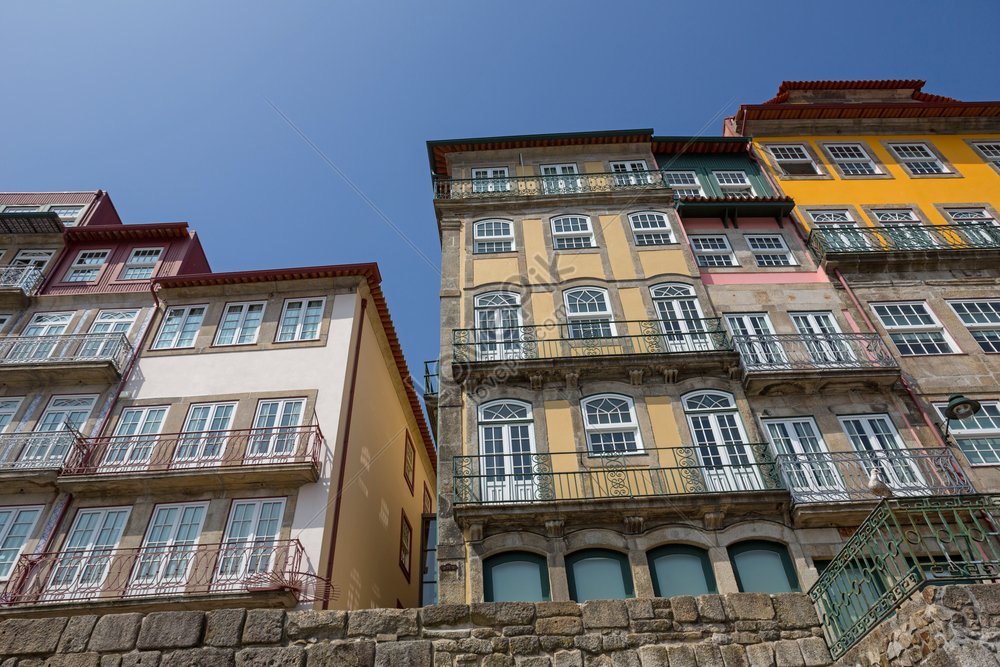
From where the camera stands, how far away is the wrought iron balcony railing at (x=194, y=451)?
13.4 metres

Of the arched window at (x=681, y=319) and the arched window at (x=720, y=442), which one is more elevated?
the arched window at (x=681, y=319)

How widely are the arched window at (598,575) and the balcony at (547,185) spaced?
34.8ft

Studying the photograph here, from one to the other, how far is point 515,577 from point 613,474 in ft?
8.92

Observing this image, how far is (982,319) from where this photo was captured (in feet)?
50.6

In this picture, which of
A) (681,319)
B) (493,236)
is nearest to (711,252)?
(681,319)

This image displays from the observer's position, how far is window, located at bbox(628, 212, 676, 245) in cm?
1769

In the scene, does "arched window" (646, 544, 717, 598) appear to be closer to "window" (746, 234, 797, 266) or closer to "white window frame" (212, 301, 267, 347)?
"window" (746, 234, 797, 266)

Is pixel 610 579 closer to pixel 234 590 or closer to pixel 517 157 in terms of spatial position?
pixel 234 590

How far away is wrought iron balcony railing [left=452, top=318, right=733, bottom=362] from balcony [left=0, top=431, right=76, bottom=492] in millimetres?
8624

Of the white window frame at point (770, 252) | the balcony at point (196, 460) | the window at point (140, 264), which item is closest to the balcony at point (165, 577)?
the balcony at point (196, 460)

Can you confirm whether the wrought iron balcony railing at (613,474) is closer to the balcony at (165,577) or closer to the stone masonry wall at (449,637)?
the balcony at (165,577)

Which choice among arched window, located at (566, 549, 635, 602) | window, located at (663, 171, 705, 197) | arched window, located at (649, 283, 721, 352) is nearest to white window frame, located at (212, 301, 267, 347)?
arched window, located at (566, 549, 635, 602)

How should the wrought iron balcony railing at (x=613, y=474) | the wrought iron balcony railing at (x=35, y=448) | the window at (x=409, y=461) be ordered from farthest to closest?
the window at (x=409, y=461)
the wrought iron balcony railing at (x=35, y=448)
the wrought iron balcony railing at (x=613, y=474)

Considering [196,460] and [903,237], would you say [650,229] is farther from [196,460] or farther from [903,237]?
[196,460]
